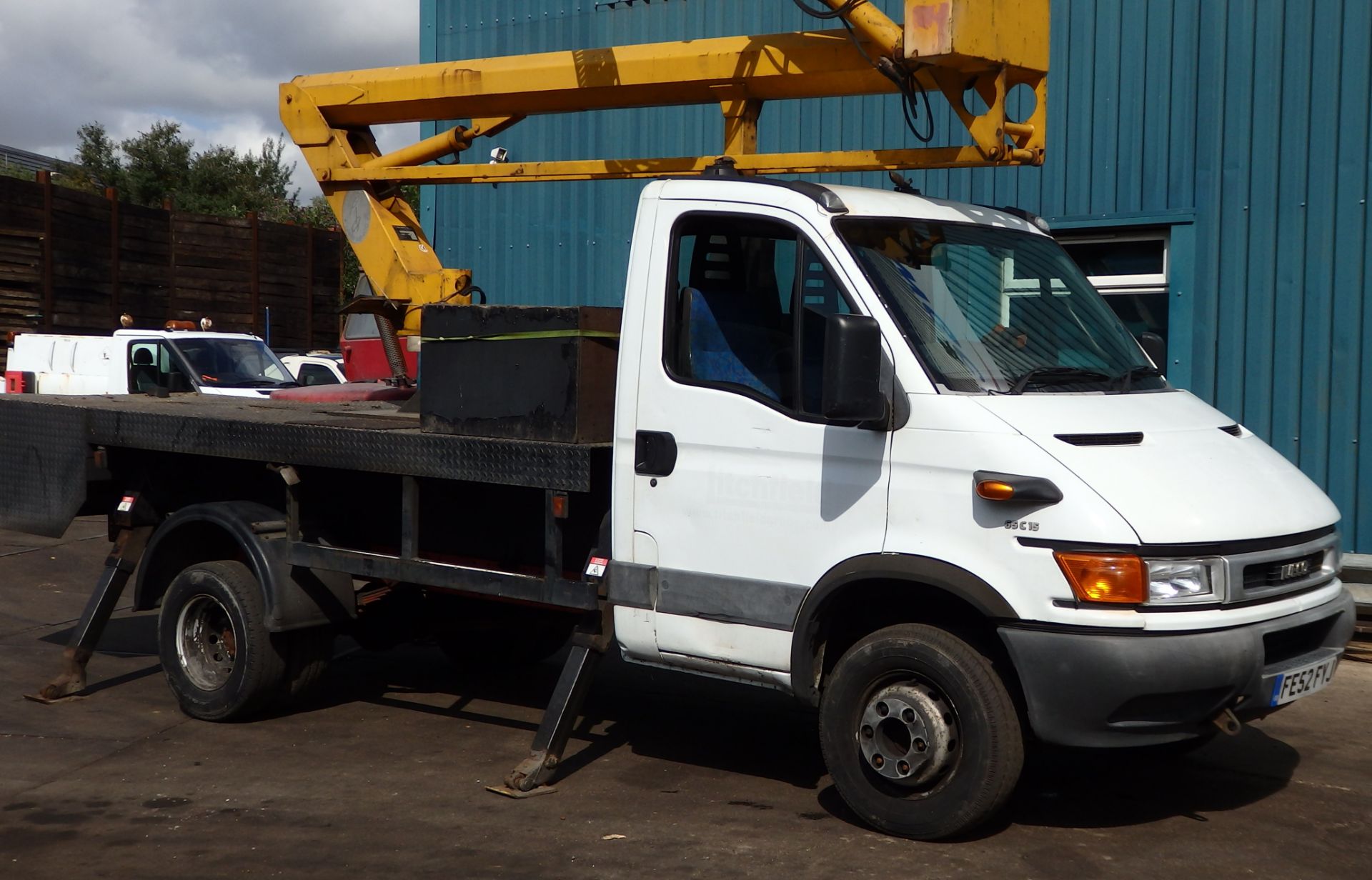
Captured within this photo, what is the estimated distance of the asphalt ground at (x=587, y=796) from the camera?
497 cm

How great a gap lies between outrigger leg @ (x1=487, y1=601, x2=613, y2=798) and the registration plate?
101 inches

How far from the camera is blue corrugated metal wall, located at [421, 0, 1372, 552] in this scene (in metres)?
9.68

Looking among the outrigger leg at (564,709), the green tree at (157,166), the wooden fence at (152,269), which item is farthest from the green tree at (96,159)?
the outrigger leg at (564,709)

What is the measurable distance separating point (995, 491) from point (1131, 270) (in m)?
6.70

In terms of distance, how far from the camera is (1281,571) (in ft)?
16.0

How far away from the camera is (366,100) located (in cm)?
801

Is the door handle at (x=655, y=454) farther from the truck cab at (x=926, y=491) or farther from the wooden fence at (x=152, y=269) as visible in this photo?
the wooden fence at (x=152, y=269)

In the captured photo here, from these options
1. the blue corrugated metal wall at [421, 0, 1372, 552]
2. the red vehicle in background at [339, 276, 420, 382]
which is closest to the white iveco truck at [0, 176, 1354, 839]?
the blue corrugated metal wall at [421, 0, 1372, 552]

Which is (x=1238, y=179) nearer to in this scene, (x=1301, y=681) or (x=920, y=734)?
(x=1301, y=681)

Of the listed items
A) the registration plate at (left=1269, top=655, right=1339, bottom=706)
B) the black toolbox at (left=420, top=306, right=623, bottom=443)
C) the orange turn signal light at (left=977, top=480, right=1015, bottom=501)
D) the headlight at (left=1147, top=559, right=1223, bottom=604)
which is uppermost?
the black toolbox at (left=420, top=306, right=623, bottom=443)

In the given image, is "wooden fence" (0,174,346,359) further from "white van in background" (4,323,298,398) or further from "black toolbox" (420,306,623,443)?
"black toolbox" (420,306,623,443)

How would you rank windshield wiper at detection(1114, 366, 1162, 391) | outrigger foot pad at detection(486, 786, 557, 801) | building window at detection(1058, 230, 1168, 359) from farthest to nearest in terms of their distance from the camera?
building window at detection(1058, 230, 1168, 359), outrigger foot pad at detection(486, 786, 557, 801), windshield wiper at detection(1114, 366, 1162, 391)

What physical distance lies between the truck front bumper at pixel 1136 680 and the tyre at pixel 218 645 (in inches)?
150

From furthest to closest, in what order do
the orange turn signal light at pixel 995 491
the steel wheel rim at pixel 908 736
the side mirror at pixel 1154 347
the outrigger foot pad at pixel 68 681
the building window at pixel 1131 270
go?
the building window at pixel 1131 270
the outrigger foot pad at pixel 68 681
the side mirror at pixel 1154 347
the steel wheel rim at pixel 908 736
the orange turn signal light at pixel 995 491
